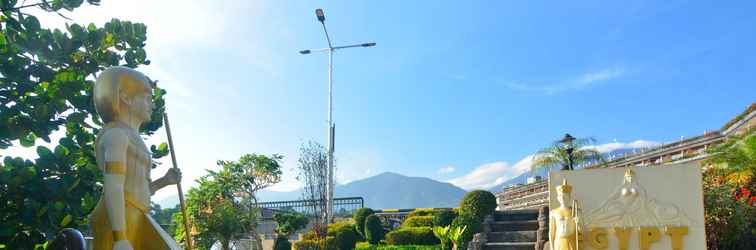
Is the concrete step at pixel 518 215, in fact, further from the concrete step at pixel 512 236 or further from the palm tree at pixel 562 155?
the palm tree at pixel 562 155

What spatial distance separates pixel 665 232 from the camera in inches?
284

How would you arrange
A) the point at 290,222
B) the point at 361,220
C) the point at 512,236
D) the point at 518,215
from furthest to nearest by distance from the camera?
the point at 290,222 → the point at 361,220 → the point at 518,215 → the point at 512,236

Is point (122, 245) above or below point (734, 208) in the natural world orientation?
below

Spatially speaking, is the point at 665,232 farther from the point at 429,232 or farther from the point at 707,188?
the point at 429,232

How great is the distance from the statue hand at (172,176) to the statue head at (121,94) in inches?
14.7

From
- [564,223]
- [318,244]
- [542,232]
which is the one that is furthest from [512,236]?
[318,244]

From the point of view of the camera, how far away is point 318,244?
1225cm

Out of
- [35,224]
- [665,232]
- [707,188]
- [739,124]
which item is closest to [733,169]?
[707,188]

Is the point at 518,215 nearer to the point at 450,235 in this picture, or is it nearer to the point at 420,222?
the point at 450,235

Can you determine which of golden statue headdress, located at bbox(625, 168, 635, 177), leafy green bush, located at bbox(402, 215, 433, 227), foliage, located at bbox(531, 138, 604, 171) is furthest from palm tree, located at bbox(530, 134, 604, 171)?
golden statue headdress, located at bbox(625, 168, 635, 177)

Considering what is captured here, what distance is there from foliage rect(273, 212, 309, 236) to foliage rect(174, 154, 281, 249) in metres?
0.80

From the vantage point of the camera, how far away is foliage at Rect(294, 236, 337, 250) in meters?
12.3

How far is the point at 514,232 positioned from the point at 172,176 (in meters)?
8.39

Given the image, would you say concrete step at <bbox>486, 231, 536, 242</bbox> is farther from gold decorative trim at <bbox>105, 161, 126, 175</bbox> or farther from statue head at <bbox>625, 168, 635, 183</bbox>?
gold decorative trim at <bbox>105, 161, 126, 175</bbox>
